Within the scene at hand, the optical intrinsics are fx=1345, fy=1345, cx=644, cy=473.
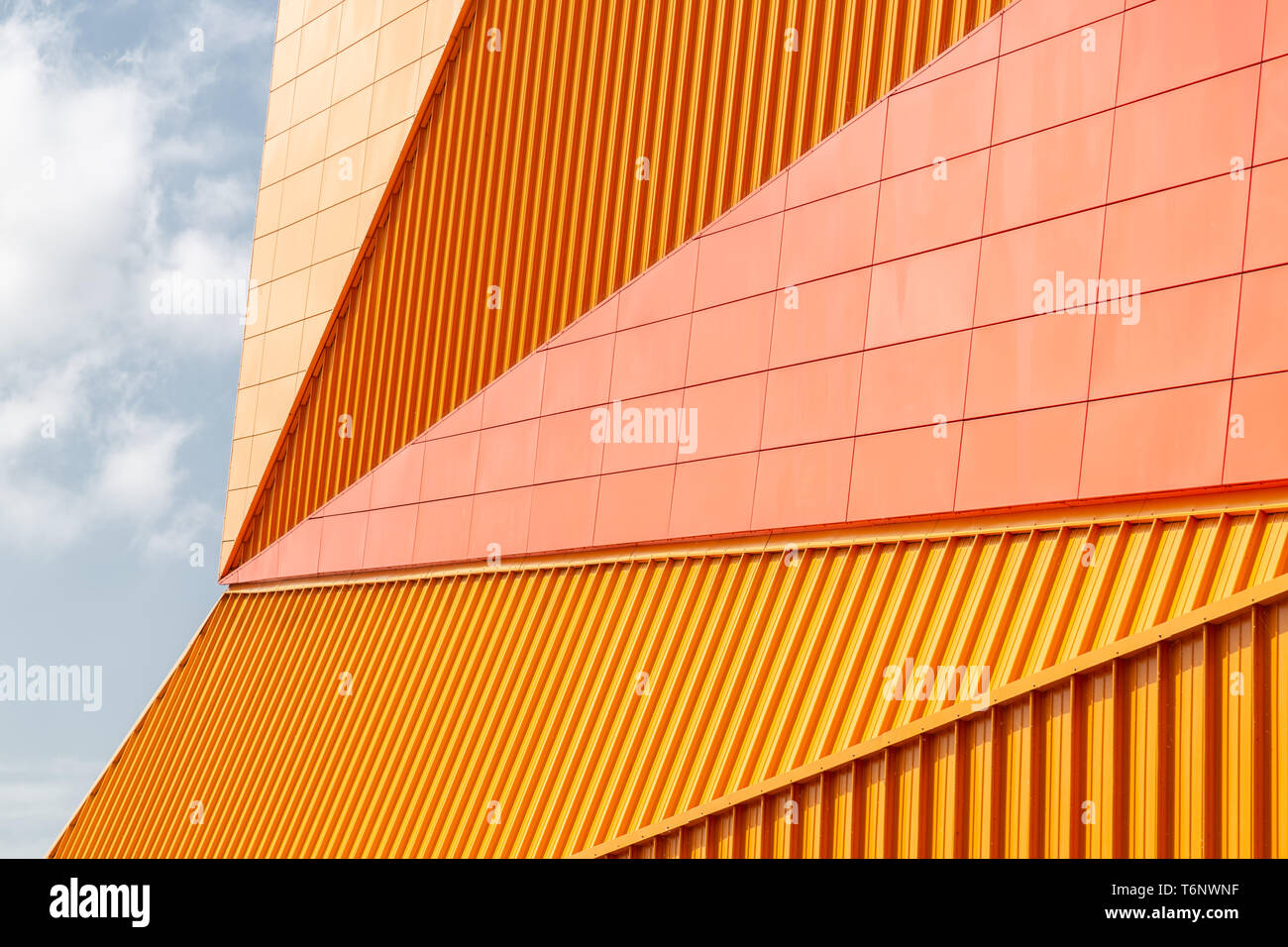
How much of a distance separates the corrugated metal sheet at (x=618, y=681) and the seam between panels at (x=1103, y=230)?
612mm

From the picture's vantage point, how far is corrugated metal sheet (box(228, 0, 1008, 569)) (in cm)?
1385

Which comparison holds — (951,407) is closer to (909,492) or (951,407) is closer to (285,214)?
(909,492)

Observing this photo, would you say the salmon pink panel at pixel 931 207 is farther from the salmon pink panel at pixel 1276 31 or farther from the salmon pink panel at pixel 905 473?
the salmon pink panel at pixel 1276 31

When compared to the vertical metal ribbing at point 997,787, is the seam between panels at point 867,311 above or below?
above

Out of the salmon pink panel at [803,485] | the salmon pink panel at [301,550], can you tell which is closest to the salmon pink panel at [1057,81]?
the salmon pink panel at [803,485]

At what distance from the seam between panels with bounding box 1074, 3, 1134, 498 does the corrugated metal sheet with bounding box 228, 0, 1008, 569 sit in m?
1.57

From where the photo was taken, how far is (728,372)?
13555 mm

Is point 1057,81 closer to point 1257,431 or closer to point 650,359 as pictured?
point 1257,431

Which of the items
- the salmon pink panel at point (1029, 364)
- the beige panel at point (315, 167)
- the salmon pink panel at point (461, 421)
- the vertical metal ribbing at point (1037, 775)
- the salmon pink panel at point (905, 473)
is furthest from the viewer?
the beige panel at point (315, 167)

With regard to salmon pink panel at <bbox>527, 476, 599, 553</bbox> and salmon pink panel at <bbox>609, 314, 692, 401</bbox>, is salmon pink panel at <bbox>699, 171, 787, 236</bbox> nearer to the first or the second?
salmon pink panel at <bbox>609, 314, 692, 401</bbox>

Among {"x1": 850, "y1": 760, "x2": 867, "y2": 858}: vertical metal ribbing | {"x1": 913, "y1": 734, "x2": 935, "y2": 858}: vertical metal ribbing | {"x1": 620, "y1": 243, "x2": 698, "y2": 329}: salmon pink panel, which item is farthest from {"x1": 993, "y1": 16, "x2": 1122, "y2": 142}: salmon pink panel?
{"x1": 850, "y1": 760, "x2": 867, "y2": 858}: vertical metal ribbing

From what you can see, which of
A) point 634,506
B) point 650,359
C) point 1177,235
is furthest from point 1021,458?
point 650,359

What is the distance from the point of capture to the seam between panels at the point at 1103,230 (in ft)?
33.8
